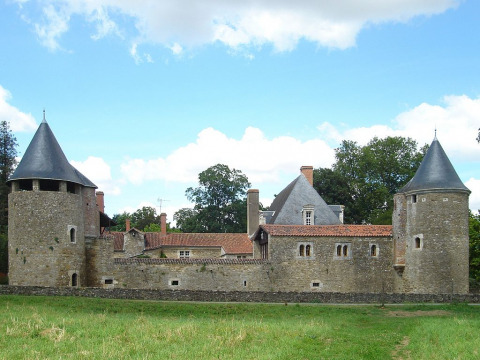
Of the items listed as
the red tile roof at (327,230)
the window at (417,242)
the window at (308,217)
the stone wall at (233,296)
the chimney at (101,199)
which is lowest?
the stone wall at (233,296)

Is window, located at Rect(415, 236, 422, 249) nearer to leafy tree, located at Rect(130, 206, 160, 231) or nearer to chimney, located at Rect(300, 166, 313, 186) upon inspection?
chimney, located at Rect(300, 166, 313, 186)

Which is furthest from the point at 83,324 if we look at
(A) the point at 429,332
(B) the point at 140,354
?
(A) the point at 429,332

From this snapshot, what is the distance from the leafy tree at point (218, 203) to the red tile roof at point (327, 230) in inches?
1003

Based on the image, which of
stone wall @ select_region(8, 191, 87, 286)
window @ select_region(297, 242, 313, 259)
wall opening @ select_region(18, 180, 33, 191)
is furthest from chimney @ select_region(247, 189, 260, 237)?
wall opening @ select_region(18, 180, 33, 191)

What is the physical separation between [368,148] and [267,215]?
22350mm

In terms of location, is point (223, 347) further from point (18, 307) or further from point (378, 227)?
point (378, 227)

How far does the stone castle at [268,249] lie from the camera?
33.6 metres

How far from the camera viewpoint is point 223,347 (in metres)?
15.4

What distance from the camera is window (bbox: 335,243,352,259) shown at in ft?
123

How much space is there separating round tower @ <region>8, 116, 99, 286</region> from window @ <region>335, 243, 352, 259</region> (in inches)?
640

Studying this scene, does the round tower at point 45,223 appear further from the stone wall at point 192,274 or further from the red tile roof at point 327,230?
the red tile roof at point 327,230

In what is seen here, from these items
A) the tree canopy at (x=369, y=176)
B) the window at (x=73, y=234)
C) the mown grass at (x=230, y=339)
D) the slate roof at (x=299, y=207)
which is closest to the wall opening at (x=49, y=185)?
the window at (x=73, y=234)

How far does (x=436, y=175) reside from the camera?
3631 centimetres

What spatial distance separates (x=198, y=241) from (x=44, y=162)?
58.0 ft
